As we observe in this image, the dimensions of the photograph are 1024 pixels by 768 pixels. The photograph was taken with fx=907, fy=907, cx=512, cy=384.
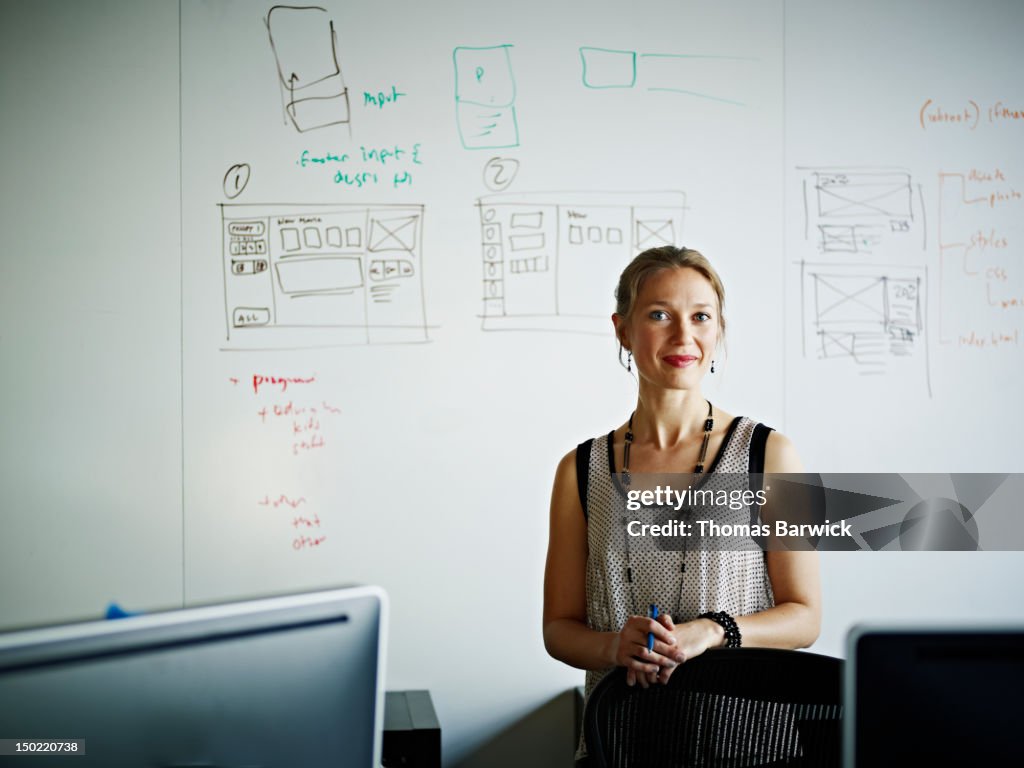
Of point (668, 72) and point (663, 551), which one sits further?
point (668, 72)

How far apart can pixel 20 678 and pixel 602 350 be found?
2339mm

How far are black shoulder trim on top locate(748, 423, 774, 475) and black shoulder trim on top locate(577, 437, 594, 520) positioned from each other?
1.01ft

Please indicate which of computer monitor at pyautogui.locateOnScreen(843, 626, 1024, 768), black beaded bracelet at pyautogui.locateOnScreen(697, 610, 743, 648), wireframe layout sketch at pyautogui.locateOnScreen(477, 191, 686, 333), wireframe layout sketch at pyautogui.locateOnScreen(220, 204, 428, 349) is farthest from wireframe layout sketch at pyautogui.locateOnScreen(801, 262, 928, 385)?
computer monitor at pyautogui.locateOnScreen(843, 626, 1024, 768)

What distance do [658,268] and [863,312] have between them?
1591mm

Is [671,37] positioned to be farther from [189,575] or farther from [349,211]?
[189,575]

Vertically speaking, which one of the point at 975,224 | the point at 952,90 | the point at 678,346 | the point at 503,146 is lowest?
the point at 678,346

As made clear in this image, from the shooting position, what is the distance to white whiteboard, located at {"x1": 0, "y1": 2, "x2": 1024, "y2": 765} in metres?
2.77

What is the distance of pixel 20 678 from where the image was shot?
772mm

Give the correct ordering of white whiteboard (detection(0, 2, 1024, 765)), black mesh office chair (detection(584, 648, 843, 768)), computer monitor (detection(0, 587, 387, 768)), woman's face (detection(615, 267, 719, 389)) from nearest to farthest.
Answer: computer monitor (detection(0, 587, 387, 768)), black mesh office chair (detection(584, 648, 843, 768)), woman's face (detection(615, 267, 719, 389)), white whiteboard (detection(0, 2, 1024, 765))

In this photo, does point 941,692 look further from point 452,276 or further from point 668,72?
point 668,72

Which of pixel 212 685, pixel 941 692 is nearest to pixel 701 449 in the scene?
pixel 941 692

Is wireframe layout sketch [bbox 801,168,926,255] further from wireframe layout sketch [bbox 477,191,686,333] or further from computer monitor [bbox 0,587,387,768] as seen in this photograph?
computer monitor [bbox 0,587,387,768]

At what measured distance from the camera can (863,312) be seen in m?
3.07

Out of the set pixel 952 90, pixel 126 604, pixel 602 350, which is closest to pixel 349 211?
pixel 602 350
